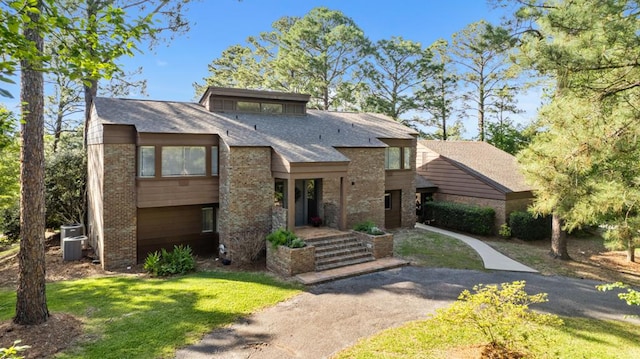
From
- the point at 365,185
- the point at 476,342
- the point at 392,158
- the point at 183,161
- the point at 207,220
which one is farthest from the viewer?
the point at 392,158

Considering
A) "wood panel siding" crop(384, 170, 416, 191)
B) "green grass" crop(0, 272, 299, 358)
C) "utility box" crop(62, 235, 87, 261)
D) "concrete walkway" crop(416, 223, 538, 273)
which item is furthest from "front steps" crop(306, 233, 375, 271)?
"utility box" crop(62, 235, 87, 261)

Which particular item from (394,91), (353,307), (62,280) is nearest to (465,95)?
(394,91)

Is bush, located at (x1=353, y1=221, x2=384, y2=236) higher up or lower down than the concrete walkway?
higher up

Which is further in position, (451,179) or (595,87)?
(451,179)

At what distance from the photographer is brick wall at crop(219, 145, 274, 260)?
14578 millimetres

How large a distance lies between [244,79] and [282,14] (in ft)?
23.4

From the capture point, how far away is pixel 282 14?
114 feet

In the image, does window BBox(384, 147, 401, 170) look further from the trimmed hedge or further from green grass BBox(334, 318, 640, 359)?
green grass BBox(334, 318, 640, 359)

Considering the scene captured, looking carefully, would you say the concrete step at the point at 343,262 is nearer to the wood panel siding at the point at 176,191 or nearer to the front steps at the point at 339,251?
the front steps at the point at 339,251

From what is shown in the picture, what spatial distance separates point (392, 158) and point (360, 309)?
1242 cm

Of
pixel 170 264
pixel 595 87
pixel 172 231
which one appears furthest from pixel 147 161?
pixel 595 87

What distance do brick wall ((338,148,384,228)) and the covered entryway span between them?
85.7 inches

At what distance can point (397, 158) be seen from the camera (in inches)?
835

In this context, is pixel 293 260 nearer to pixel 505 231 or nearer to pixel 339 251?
pixel 339 251
